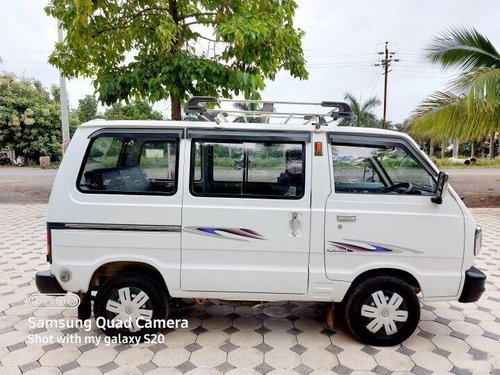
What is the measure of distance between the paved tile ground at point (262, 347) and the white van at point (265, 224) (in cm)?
25

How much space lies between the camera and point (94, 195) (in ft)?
9.59

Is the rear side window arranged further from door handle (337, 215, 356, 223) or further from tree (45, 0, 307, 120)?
tree (45, 0, 307, 120)

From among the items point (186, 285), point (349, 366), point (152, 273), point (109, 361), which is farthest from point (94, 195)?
point (349, 366)

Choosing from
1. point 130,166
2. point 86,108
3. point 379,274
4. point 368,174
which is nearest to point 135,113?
point 86,108

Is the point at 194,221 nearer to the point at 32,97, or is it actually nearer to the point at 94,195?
the point at 94,195

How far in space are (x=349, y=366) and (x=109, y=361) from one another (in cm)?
199

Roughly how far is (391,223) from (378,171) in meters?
0.51

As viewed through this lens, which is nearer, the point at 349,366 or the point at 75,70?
the point at 349,366

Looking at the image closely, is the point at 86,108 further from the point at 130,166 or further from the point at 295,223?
the point at 295,223

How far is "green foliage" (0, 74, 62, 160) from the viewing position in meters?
23.5

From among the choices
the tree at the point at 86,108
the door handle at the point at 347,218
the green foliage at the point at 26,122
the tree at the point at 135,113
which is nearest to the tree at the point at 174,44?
the door handle at the point at 347,218

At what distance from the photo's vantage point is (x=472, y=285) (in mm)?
2939

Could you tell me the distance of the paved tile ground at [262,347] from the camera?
2.78 meters

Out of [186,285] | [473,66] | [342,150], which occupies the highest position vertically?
[473,66]
